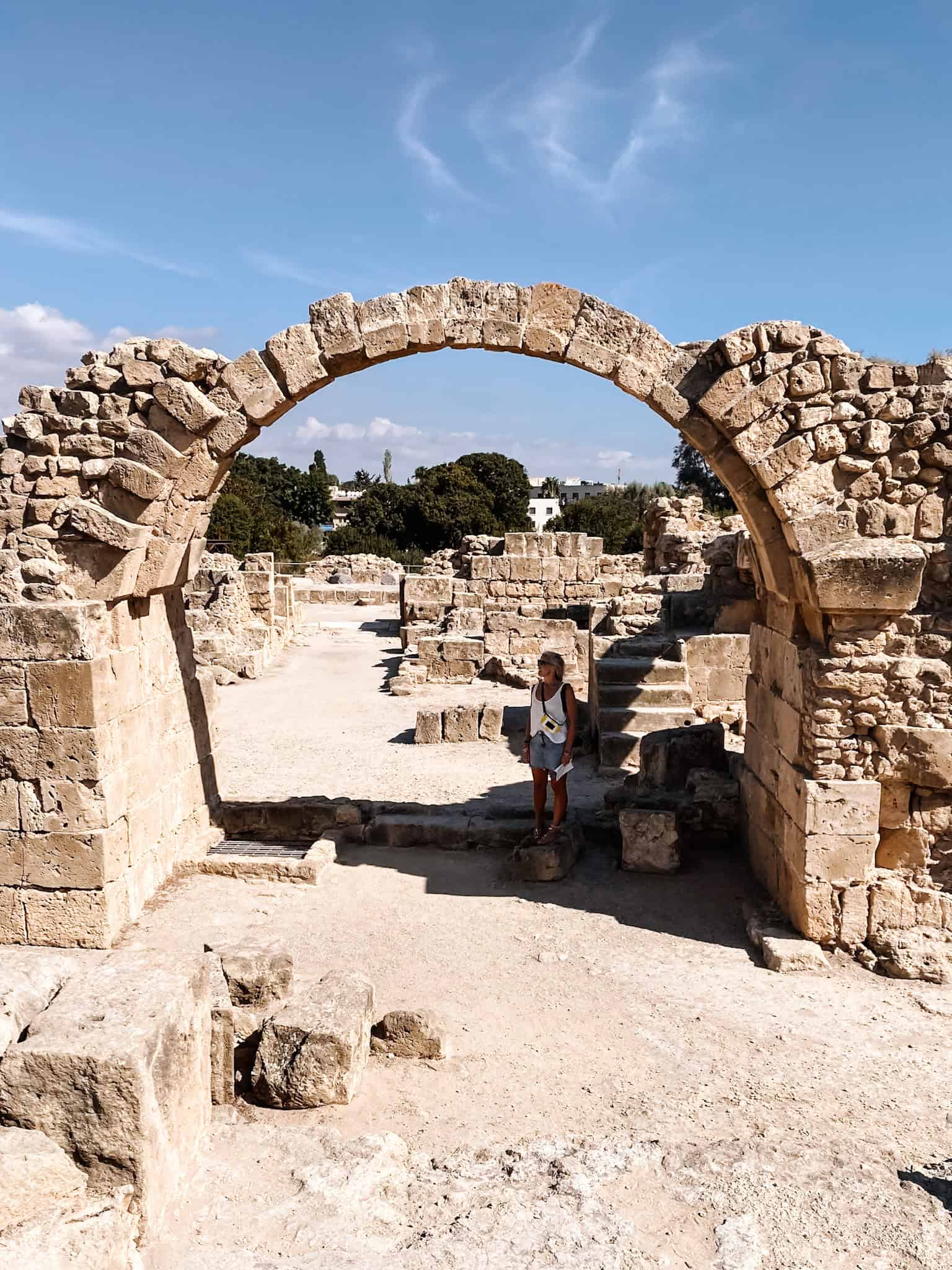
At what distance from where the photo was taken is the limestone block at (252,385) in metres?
6.25

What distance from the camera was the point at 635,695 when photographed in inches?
450

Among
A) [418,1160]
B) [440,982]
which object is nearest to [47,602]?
[440,982]

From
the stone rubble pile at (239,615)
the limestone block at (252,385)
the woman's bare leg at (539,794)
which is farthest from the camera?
the stone rubble pile at (239,615)

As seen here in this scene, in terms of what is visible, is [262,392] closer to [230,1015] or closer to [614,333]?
[614,333]

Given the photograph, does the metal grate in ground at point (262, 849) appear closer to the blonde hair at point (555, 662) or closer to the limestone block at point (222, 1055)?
the blonde hair at point (555, 662)

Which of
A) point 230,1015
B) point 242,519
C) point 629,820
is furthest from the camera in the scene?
point 242,519

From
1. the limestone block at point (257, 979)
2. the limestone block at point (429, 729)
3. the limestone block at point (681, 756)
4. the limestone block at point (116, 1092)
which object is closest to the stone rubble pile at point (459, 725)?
the limestone block at point (429, 729)

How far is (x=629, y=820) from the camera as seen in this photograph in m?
7.11

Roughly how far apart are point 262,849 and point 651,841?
10.4ft

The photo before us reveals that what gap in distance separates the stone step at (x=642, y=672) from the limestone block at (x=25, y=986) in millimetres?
7976

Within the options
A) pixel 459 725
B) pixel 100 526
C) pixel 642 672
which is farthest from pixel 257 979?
pixel 642 672

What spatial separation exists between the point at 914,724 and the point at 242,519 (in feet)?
115

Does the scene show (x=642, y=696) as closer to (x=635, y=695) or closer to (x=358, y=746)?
(x=635, y=695)

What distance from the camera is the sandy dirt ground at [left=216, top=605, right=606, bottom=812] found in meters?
9.70
